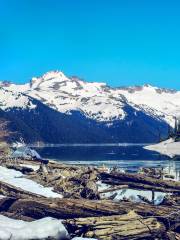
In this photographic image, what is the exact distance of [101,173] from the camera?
47.7 metres

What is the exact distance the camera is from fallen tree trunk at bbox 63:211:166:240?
27.7 metres

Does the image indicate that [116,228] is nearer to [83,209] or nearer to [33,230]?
[83,209]

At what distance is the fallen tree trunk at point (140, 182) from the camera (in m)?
42.4

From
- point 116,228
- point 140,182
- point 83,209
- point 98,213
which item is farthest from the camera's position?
point 140,182

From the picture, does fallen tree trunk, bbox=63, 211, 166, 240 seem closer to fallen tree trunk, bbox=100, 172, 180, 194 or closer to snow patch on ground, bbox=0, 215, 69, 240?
snow patch on ground, bbox=0, 215, 69, 240

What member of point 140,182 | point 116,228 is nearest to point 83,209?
point 116,228

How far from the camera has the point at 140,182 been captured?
4456 cm

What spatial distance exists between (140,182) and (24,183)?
1000 cm

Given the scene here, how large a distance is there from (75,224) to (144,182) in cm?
1719

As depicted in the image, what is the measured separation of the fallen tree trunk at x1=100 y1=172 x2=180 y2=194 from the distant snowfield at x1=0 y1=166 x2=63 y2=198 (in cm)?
711

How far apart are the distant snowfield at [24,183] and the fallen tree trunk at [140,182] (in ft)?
23.3

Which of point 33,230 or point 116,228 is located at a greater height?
point 116,228

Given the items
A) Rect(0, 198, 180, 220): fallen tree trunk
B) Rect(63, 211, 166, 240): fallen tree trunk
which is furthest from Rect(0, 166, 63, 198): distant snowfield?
Rect(63, 211, 166, 240): fallen tree trunk

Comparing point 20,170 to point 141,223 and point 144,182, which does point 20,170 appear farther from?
point 141,223
